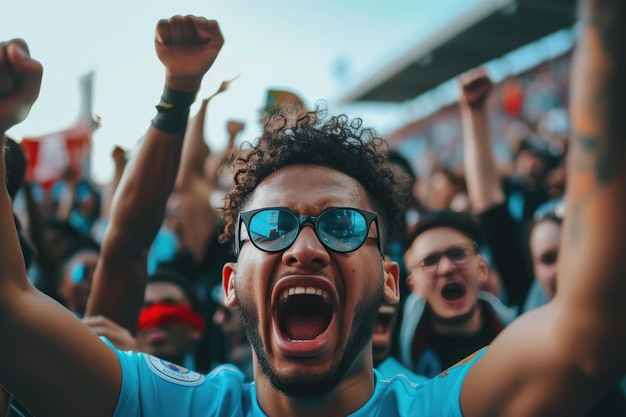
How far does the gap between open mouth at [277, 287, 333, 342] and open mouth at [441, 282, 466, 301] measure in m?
0.64

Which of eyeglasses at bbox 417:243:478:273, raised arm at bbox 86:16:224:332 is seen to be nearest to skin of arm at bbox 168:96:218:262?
raised arm at bbox 86:16:224:332

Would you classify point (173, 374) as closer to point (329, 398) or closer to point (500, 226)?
point (329, 398)

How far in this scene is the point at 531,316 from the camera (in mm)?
1336

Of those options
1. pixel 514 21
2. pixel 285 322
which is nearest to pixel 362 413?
pixel 285 322

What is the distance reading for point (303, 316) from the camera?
6.45ft

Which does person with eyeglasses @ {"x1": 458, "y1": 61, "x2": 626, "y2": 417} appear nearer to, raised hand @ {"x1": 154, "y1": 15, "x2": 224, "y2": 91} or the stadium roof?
raised hand @ {"x1": 154, "y1": 15, "x2": 224, "y2": 91}

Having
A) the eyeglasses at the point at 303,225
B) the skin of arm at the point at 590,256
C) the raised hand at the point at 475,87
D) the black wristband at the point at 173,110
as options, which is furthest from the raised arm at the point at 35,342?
the raised hand at the point at 475,87

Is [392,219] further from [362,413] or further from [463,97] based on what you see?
[463,97]

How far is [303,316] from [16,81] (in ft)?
3.59

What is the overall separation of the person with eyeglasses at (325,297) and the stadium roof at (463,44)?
10067 millimetres

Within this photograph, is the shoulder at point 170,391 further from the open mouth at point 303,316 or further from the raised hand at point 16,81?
the raised hand at point 16,81

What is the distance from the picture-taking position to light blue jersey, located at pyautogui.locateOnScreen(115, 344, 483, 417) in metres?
1.59

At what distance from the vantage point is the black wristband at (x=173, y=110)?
2.11 m

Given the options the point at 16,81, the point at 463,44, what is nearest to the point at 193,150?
the point at 16,81
